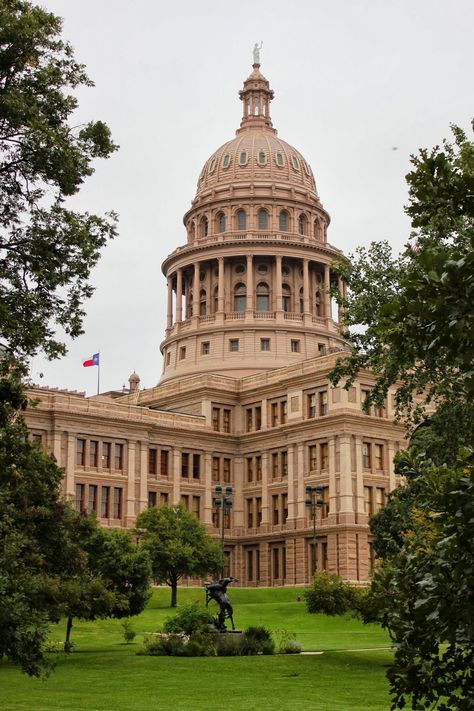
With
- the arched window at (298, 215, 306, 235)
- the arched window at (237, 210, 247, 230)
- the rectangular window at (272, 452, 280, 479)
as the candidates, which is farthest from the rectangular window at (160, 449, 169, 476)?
the arched window at (298, 215, 306, 235)

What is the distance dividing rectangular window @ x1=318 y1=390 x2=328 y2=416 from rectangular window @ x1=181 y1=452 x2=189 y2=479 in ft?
43.3

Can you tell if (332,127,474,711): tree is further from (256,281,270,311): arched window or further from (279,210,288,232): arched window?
(279,210,288,232): arched window

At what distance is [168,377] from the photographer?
10538cm

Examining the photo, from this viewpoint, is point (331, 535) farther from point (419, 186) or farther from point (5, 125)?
point (419, 186)

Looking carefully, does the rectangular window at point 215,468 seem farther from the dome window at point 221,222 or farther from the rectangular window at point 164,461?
the dome window at point 221,222

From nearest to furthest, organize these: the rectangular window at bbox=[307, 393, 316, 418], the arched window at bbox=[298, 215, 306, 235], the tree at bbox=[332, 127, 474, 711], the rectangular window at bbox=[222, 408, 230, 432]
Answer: the tree at bbox=[332, 127, 474, 711] < the rectangular window at bbox=[307, 393, 316, 418] < the rectangular window at bbox=[222, 408, 230, 432] < the arched window at bbox=[298, 215, 306, 235]

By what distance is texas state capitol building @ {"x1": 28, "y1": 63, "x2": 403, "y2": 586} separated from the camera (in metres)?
81.9

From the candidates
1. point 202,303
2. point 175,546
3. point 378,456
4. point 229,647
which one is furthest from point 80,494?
point 229,647

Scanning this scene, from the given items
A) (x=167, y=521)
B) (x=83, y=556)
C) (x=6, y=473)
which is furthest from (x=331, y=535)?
(x=6, y=473)

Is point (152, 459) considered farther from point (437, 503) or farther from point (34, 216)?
point (437, 503)

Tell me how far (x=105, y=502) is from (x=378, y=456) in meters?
22.6

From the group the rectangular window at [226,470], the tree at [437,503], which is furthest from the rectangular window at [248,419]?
the tree at [437,503]

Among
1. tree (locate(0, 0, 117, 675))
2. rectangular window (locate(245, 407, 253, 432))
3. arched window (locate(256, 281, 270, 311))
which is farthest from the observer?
arched window (locate(256, 281, 270, 311))

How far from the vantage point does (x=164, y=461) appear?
88688 millimetres
